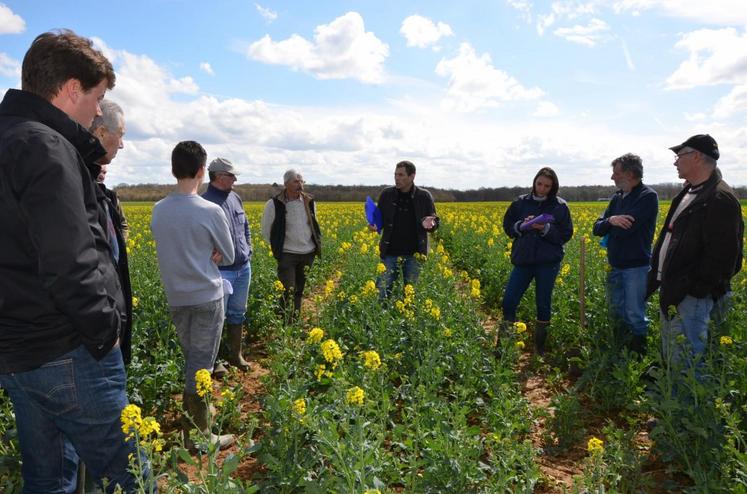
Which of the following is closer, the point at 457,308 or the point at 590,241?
the point at 457,308

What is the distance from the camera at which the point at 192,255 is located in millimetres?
3662

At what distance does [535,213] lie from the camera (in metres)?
6.32

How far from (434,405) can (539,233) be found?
3094 mm

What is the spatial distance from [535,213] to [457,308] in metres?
1.52

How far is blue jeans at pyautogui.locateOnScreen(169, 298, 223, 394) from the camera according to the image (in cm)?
374

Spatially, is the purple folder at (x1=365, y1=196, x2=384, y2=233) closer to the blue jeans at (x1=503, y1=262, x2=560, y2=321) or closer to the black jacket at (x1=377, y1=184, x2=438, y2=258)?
the black jacket at (x1=377, y1=184, x2=438, y2=258)

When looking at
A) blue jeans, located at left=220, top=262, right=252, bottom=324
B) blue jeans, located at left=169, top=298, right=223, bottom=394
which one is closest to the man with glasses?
blue jeans, located at left=220, top=262, right=252, bottom=324

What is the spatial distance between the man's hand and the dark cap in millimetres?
1218

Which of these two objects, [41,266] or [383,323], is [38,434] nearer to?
[41,266]

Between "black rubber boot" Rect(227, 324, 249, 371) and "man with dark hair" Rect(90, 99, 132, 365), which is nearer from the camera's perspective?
"man with dark hair" Rect(90, 99, 132, 365)

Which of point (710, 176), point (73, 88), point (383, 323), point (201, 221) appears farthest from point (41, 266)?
point (710, 176)

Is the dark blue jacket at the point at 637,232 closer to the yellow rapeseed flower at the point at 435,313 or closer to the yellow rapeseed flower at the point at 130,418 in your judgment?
the yellow rapeseed flower at the point at 435,313

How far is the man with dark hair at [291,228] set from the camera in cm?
649

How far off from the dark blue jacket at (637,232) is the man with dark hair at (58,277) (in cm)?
505
